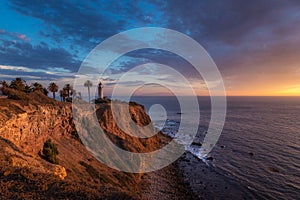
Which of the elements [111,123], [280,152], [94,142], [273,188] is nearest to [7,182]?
[94,142]

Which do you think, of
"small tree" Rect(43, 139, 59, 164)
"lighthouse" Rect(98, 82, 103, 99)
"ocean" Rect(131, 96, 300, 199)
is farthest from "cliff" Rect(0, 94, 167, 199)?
"lighthouse" Rect(98, 82, 103, 99)

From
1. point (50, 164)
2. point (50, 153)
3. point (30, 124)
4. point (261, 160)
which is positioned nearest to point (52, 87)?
point (30, 124)

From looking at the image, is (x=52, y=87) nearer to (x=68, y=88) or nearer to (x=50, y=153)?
(x=68, y=88)

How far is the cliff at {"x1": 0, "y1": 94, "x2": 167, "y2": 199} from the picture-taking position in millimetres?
12773

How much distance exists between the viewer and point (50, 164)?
2117 cm

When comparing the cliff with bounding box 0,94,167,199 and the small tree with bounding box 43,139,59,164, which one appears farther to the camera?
the small tree with bounding box 43,139,59,164

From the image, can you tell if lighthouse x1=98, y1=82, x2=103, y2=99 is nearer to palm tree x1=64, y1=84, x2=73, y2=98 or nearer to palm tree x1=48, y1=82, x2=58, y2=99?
palm tree x1=64, y1=84, x2=73, y2=98

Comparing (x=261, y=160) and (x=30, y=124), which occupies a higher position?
(x=30, y=124)

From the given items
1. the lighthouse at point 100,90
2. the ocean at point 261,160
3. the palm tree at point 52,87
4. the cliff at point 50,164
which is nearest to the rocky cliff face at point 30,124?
the cliff at point 50,164

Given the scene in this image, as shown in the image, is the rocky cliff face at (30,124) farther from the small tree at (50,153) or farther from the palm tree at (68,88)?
the palm tree at (68,88)

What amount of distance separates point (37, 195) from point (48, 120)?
1025 inches

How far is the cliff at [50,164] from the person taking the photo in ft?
41.9

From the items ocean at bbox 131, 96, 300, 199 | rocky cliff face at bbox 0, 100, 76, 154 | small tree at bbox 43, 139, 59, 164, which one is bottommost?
ocean at bbox 131, 96, 300, 199

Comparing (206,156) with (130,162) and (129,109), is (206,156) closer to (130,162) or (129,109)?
(130,162)
